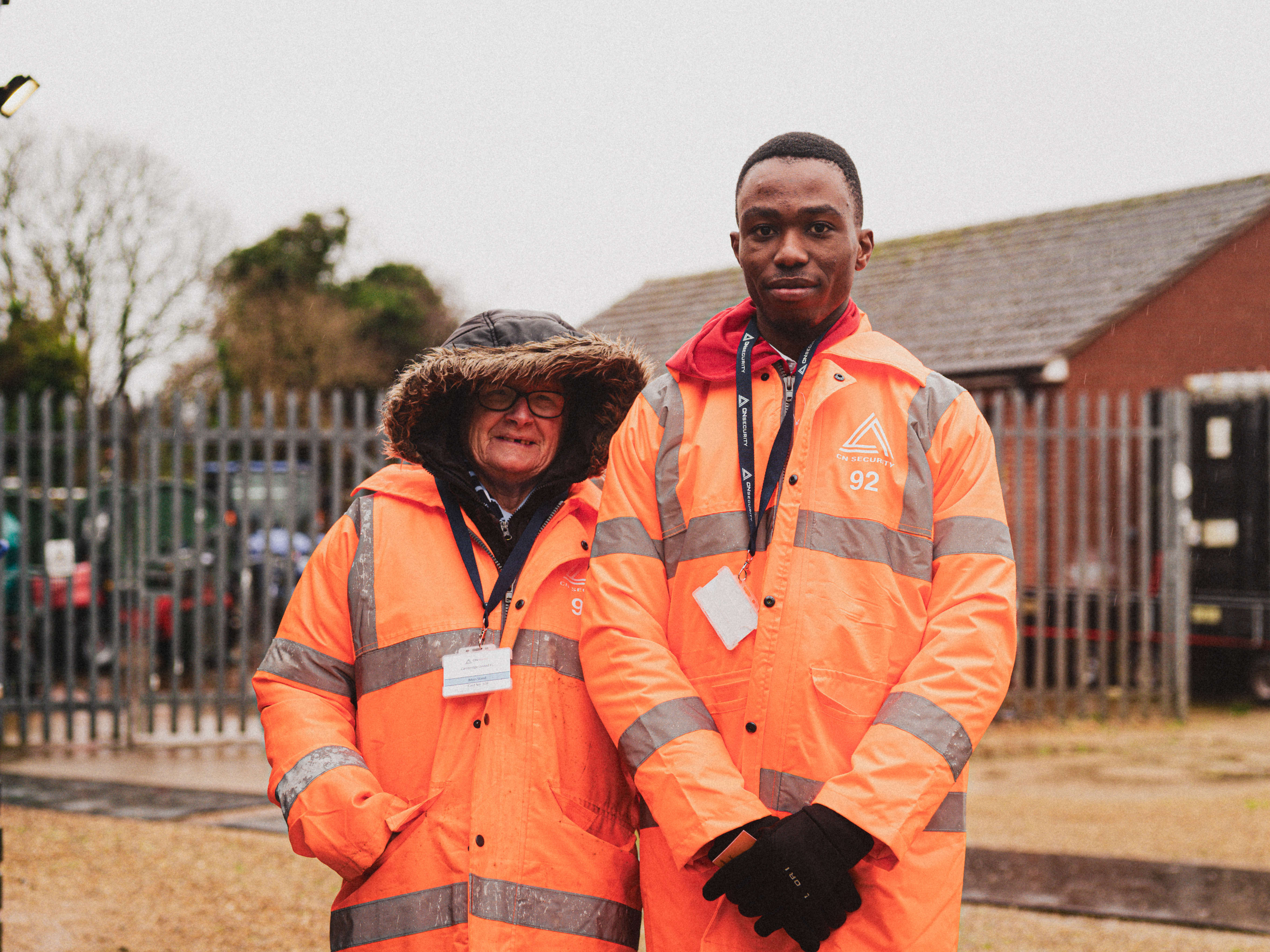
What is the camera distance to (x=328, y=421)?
26.1m

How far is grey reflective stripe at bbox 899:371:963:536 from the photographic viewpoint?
2.05 m

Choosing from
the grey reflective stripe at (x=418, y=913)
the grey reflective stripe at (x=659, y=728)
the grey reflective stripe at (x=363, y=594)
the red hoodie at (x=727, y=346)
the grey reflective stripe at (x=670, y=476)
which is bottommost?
the grey reflective stripe at (x=418, y=913)

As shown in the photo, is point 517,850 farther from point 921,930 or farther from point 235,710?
point 235,710

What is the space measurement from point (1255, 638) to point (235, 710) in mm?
8661

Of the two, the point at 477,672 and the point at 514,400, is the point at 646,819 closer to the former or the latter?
the point at 477,672

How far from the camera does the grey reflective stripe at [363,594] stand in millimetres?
2314

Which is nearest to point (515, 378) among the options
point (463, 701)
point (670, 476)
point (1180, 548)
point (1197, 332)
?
point (670, 476)

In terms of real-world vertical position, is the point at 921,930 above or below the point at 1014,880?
above

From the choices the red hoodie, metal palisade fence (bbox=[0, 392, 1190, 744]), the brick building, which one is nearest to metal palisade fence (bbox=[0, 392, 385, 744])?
metal palisade fence (bbox=[0, 392, 1190, 744])

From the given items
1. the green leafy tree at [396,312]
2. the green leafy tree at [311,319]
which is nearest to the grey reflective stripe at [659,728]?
the green leafy tree at [311,319]

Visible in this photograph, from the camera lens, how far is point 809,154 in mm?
2133

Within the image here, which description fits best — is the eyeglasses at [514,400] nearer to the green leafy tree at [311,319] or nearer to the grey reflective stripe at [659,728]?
the grey reflective stripe at [659,728]

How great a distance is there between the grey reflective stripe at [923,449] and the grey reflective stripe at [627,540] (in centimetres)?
46

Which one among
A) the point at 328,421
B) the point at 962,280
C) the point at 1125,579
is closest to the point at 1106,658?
the point at 1125,579
